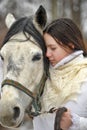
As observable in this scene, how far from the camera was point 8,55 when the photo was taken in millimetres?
2623

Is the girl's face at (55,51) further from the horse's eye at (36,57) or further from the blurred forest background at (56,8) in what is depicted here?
the blurred forest background at (56,8)

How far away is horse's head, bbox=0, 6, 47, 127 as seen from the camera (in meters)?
2.48

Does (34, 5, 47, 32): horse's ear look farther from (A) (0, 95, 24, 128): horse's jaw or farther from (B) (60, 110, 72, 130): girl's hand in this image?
(B) (60, 110, 72, 130): girl's hand

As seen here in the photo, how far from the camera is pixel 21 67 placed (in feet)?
8.45

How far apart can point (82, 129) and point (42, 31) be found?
69 centimetres

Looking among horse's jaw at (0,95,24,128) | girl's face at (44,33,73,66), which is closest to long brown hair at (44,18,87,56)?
girl's face at (44,33,73,66)

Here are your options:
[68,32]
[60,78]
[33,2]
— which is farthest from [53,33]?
A: [33,2]

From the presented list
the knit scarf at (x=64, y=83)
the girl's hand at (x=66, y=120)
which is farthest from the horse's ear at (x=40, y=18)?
the girl's hand at (x=66, y=120)

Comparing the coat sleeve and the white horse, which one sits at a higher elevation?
the white horse

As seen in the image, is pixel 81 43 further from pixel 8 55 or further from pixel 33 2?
pixel 33 2

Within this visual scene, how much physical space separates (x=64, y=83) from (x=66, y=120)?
11.3 inches

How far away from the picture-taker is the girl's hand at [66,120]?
7.68 ft

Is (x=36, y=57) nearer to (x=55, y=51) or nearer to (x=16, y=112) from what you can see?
(x=55, y=51)

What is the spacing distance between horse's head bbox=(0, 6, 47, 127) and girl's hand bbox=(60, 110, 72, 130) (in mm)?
262
